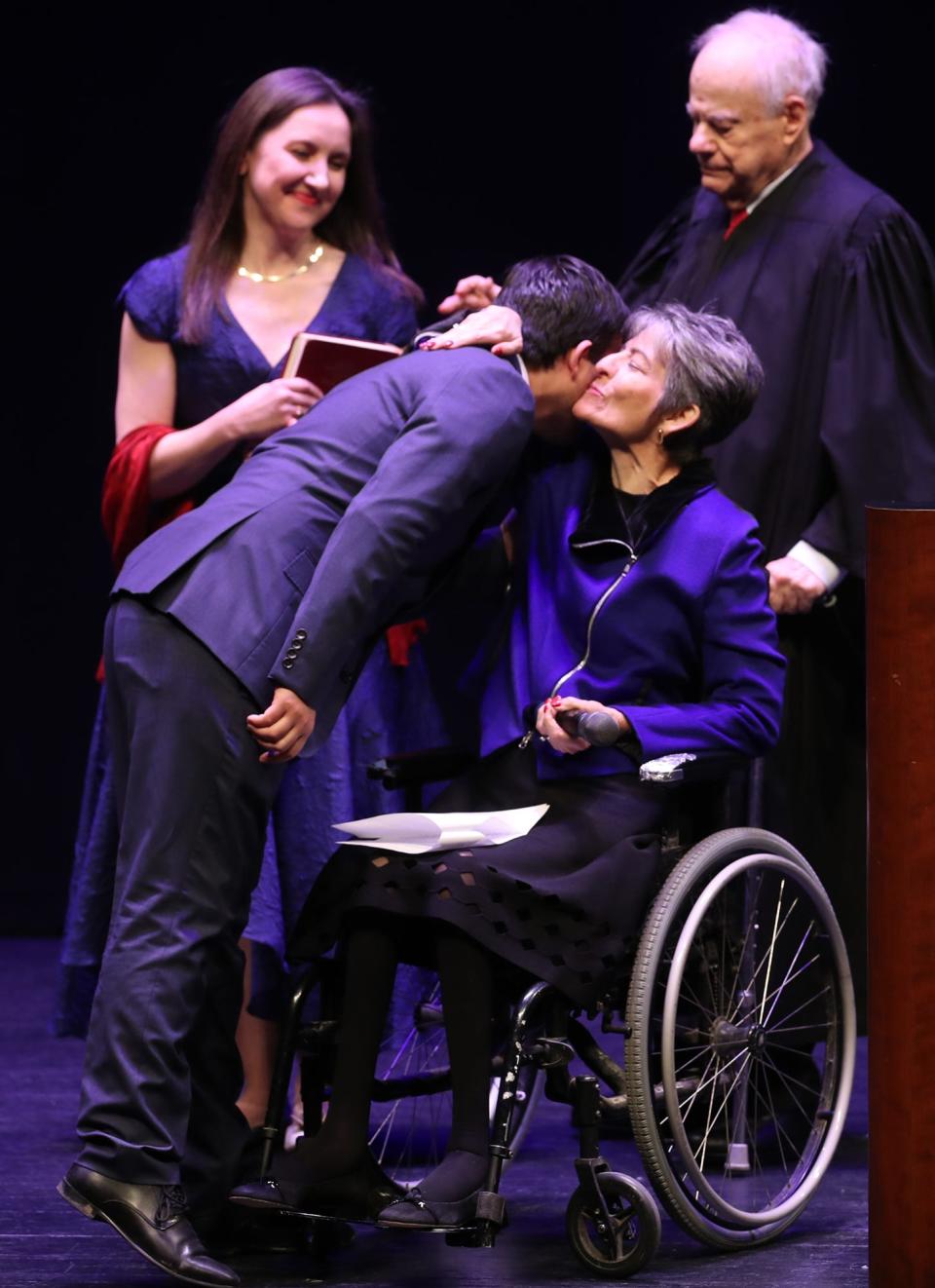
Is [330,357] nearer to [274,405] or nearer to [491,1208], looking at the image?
[274,405]

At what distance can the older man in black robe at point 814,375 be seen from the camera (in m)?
3.58

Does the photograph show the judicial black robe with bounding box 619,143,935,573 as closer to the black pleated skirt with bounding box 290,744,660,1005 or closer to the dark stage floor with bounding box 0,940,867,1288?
the black pleated skirt with bounding box 290,744,660,1005

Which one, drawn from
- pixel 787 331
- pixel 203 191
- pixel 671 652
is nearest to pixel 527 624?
pixel 671 652

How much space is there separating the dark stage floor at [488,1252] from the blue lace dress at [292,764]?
37 cm

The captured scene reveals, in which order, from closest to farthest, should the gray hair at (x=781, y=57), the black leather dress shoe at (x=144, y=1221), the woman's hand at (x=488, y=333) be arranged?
the black leather dress shoe at (x=144, y=1221)
the woman's hand at (x=488, y=333)
the gray hair at (x=781, y=57)

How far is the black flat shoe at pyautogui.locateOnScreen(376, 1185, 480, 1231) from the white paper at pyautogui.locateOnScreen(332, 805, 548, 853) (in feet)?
1.38

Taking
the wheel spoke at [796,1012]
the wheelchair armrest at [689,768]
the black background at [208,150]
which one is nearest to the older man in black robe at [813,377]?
the wheel spoke at [796,1012]

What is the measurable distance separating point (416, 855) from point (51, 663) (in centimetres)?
276

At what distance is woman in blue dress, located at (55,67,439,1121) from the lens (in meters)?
3.58

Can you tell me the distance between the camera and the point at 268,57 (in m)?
5.19

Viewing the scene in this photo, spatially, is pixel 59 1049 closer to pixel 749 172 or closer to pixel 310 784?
pixel 310 784

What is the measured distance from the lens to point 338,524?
2834 millimetres

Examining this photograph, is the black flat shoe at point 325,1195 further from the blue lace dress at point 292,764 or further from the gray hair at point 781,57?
the gray hair at point 781,57

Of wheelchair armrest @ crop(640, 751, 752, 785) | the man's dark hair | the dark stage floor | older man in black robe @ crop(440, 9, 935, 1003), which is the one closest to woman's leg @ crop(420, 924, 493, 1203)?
the dark stage floor
